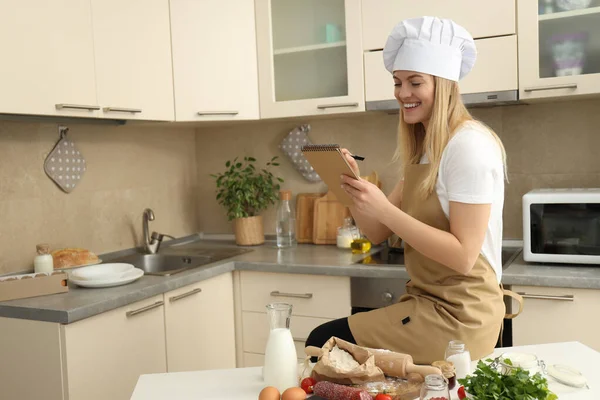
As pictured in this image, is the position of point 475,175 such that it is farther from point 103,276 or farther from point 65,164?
point 65,164

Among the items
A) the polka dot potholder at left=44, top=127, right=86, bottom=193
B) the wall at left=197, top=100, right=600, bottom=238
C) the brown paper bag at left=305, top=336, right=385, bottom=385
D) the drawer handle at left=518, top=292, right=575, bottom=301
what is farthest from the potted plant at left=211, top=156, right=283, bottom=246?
the brown paper bag at left=305, top=336, right=385, bottom=385

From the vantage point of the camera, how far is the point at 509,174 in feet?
9.32

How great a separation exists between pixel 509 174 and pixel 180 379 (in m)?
1.98

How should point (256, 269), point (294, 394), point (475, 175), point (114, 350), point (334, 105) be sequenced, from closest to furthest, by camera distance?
point (294, 394) < point (475, 175) < point (114, 350) < point (256, 269) < point (334, 105)

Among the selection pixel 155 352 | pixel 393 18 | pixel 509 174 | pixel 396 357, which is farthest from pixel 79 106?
pixel 509 174

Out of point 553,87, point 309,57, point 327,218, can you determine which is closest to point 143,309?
point 327,218

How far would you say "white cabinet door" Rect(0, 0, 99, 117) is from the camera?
2.04 metres

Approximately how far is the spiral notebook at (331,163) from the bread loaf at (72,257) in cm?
130

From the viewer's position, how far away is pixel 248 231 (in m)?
3.19

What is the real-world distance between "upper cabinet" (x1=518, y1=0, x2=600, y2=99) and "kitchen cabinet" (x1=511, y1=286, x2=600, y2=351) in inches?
29.8

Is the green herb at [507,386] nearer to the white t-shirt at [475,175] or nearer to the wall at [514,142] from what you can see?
the white t-shirt at [475,175]

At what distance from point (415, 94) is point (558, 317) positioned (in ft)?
3.38

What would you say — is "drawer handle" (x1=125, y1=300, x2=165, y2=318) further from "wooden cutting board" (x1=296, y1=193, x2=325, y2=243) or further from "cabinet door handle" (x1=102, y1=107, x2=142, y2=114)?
"wooden cutting board" (x1=296, y1=193, x2=325, y2=243)

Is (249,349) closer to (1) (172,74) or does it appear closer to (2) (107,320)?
(2) (107,320)
